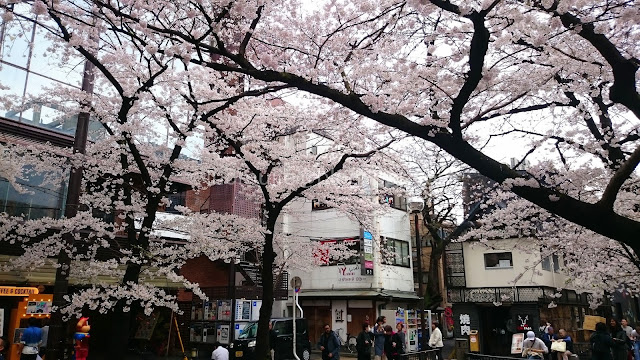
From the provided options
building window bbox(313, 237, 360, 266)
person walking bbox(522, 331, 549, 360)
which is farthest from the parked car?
person walking bbox(522, 331, 549, 360)

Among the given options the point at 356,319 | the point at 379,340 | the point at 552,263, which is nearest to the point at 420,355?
the point at 379,340

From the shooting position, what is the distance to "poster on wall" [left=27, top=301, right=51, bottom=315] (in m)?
13.3

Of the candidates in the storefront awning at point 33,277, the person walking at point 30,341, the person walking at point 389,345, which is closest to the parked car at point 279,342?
the storefront awning at point 33,277

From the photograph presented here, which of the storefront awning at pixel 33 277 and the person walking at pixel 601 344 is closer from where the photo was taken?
the person walking at pixel 601 344

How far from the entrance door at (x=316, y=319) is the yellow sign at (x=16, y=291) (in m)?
16.0

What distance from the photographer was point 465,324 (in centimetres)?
2595

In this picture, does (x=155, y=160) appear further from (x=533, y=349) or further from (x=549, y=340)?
(x=549, y=340)

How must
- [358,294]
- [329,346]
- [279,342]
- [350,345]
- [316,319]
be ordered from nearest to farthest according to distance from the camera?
[329,346], [279,342], [350,345], [358,294], [316,319]

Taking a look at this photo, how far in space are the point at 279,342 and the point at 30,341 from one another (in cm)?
844

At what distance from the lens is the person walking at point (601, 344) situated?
998 centimetres

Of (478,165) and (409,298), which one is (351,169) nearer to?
(478,165)

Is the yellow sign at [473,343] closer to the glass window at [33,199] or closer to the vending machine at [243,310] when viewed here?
the vending machine at [243,310]

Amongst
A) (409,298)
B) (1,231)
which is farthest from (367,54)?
(409,298)

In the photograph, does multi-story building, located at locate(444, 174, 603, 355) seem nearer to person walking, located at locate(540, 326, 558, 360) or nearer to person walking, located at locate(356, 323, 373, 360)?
person walking, located at locate(540, 326, 558, 360)
